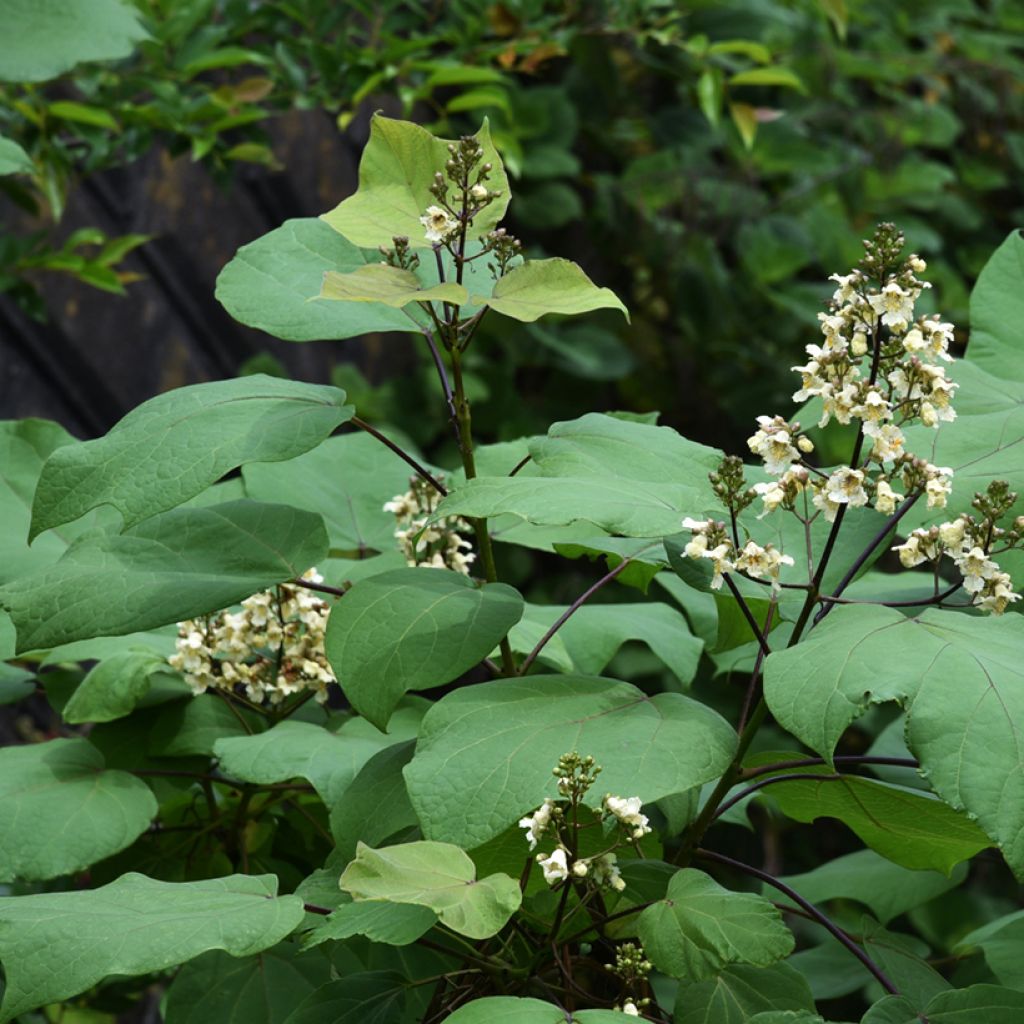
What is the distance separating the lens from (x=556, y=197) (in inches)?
97.0

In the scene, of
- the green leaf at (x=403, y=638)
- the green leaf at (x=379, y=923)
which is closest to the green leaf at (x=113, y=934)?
the green leaf at (x=379, y=923)

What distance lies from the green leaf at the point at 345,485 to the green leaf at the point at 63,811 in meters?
0.22

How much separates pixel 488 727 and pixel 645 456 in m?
0.18

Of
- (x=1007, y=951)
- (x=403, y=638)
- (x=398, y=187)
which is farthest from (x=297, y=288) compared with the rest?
(x=1007, y=951)

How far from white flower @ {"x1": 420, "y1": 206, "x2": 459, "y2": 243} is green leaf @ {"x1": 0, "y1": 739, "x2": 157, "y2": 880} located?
0.37 m

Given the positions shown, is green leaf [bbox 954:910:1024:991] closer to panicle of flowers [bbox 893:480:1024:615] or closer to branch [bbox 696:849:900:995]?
branch [bbox 696:849:900:995]

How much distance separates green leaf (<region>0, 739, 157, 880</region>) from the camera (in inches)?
29.0

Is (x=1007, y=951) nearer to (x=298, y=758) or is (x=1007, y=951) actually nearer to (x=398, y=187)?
(x=298, y=758)

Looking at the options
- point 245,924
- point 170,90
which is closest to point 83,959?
point 245,924

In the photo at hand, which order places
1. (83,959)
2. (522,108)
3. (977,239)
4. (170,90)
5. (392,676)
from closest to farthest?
(83,959) < (392,676) < (170,90) < (522,108) < (977,239)

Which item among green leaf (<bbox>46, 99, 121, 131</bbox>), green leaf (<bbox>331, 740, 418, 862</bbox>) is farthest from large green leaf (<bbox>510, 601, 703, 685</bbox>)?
green leaf (<bbox>46, 99, 121, 131</bbox>)

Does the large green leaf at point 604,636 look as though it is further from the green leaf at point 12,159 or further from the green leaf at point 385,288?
the green leaf at point 12,159

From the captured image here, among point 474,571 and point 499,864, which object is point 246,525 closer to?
point 499,864

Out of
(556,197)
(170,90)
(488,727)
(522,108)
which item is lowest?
(556,197)
